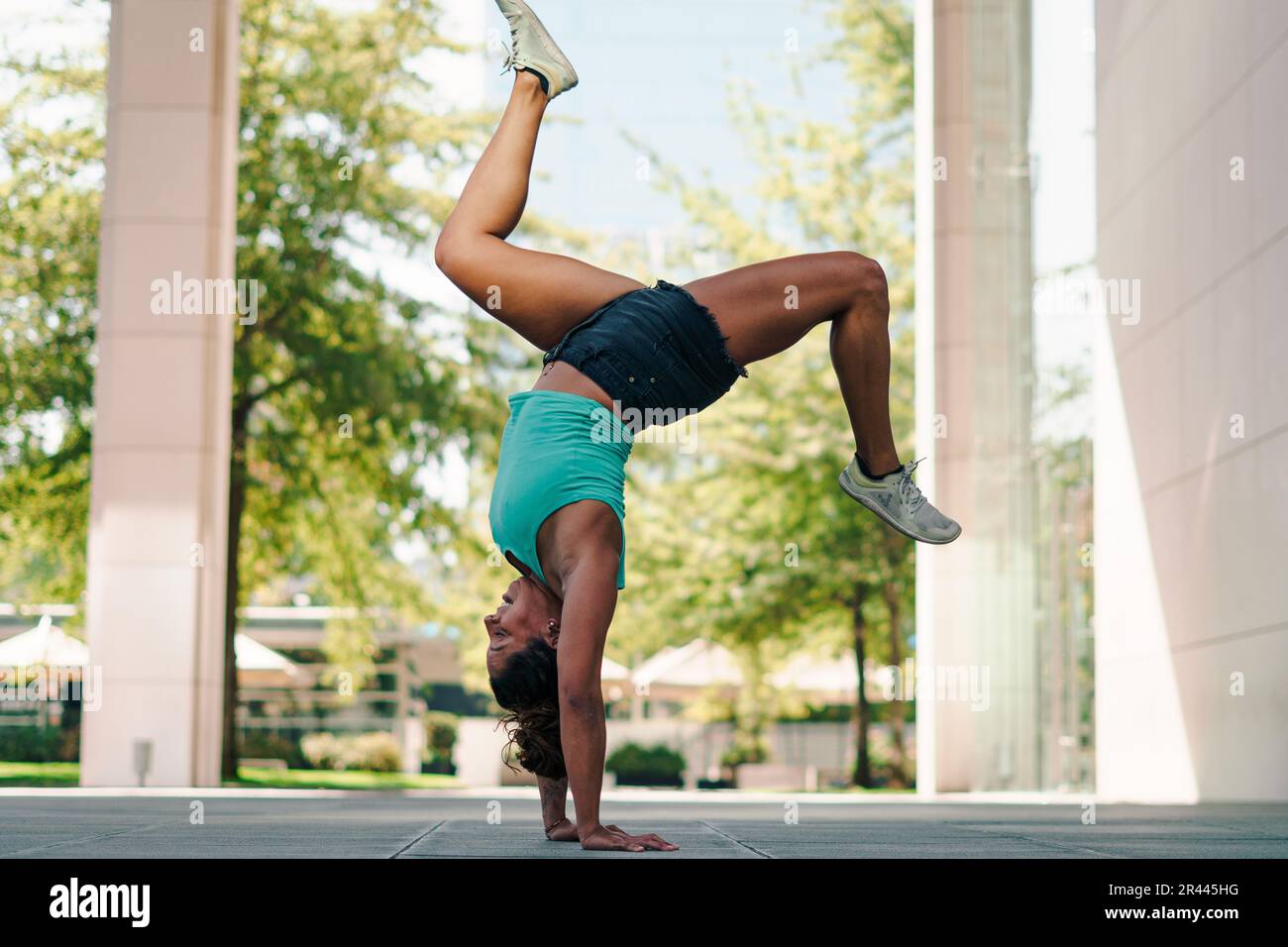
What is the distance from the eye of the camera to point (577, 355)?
155 inches

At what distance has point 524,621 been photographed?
405 cm

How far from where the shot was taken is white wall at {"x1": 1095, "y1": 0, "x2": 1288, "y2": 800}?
7.81 meters

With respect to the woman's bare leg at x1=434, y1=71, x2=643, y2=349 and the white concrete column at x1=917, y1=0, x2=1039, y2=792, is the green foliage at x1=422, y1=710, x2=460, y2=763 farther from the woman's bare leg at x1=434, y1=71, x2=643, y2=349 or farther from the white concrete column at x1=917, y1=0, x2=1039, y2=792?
the woman's bare leg at x1=434, y1=71, x2=643, y2=349

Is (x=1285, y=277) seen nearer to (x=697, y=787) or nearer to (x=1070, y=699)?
(x=1070, y=699)

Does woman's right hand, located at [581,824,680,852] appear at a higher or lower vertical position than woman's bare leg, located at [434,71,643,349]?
lower

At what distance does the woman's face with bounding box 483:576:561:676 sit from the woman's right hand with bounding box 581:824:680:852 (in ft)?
2.03

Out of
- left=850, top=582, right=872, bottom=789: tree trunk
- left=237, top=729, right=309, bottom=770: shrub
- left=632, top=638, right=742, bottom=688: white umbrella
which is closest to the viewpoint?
left=850, top=582, right=872, bottom=789: tree trunk

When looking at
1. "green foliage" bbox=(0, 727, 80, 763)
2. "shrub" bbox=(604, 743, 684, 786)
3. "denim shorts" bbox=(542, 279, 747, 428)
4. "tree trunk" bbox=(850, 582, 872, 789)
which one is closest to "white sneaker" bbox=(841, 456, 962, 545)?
"denim shorts" bbox=(542, 279, 747, 428)

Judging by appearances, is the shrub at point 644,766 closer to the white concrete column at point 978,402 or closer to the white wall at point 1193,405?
the white concrete column at point 978,402

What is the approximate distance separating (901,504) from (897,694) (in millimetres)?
16649

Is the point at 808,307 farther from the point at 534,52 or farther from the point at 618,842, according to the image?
the point at 618,842

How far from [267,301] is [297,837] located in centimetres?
1330

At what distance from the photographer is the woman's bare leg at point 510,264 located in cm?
396

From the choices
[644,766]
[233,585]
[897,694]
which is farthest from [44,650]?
[897,694]
